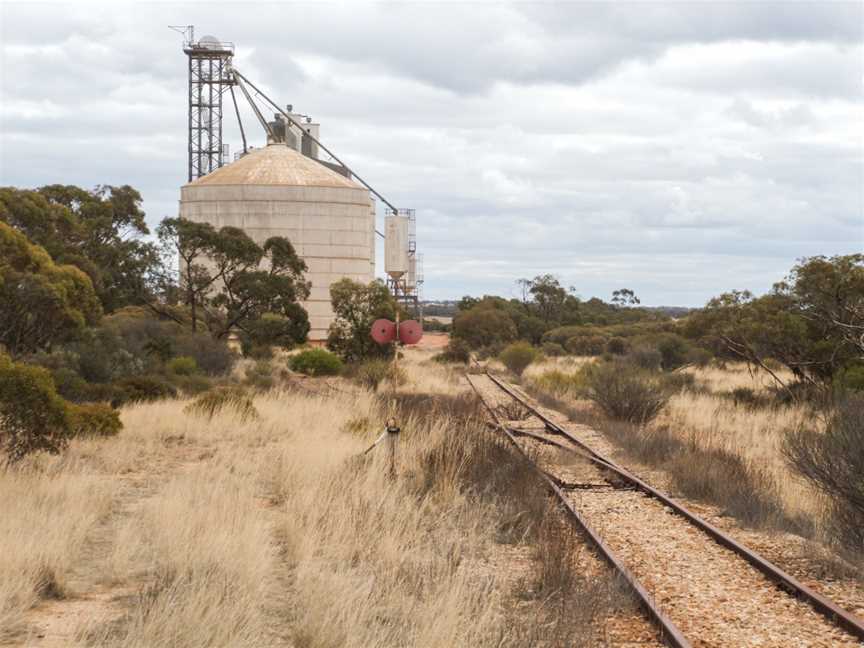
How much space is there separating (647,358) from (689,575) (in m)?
36.9

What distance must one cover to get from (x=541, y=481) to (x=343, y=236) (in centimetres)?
5854

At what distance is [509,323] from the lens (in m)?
66.8

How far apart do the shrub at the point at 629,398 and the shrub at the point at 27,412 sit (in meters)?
14.6

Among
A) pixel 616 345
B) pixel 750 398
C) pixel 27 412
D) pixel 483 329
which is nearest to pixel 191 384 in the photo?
pixel 27 412

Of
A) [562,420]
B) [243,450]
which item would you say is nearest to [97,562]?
[243,450]

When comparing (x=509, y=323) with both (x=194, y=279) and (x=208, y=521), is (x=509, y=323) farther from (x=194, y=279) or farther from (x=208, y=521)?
(x=208, y=521)

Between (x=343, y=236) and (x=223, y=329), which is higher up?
(x=343, y=236)

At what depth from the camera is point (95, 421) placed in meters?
17.7

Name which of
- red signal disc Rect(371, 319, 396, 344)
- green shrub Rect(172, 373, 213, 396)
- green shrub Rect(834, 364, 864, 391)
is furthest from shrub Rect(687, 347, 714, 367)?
red signal disc Rect(371, 319, 396, 344)

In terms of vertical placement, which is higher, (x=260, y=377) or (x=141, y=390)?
(x=141, y=390)

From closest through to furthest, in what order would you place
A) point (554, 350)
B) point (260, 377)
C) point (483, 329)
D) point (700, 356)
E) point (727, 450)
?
point (727, 450), point (260, 377), point (700, 356), point (483, 329), point (554, 350)

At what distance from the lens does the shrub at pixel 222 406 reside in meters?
21.4

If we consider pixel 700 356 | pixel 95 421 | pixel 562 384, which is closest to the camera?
pixel 95 421

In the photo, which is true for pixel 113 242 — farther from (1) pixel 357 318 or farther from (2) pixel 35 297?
(2) pixel 35 297
